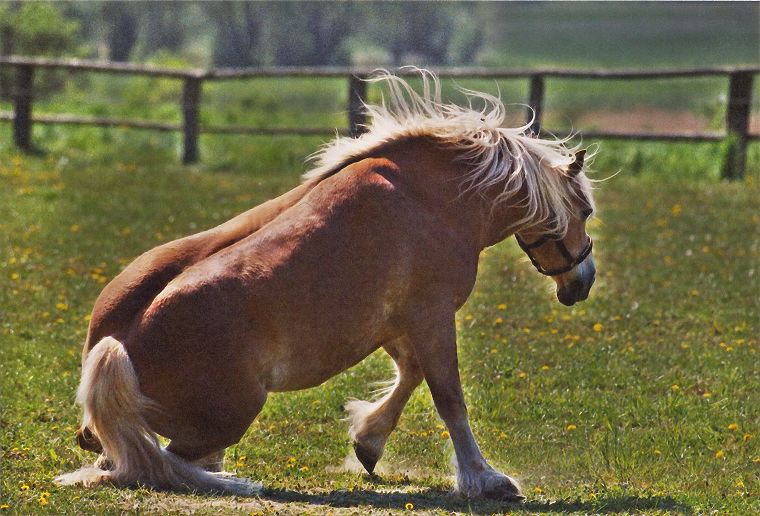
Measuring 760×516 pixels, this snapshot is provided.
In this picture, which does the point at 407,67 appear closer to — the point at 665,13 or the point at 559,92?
the point at 559,92

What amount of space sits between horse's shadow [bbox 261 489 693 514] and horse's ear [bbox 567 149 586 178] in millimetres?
1706

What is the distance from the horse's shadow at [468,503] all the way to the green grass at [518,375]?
0.02 meters

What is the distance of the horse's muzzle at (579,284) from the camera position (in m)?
6.57

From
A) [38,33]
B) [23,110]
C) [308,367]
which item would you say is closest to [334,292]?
[308,367]

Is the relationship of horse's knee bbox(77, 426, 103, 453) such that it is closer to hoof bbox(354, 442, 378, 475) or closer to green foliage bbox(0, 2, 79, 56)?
hoof bbox(354, 442, 378, 475)

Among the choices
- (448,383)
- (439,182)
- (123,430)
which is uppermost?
(439,182)

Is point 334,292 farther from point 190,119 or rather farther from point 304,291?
point 190,119

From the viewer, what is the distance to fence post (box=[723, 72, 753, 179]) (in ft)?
50.9

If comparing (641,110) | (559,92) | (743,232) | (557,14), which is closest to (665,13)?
(557,14)

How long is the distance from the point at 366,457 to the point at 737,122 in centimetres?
1095

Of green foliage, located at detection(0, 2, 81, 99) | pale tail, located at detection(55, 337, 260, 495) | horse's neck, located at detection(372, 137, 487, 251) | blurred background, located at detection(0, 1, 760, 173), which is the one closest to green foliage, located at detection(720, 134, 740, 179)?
horse's neck, located at detection(372, 137, 487, 251)

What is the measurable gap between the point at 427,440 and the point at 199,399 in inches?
77.9

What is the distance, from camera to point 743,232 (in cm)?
1245

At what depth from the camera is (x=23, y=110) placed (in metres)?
17.5
